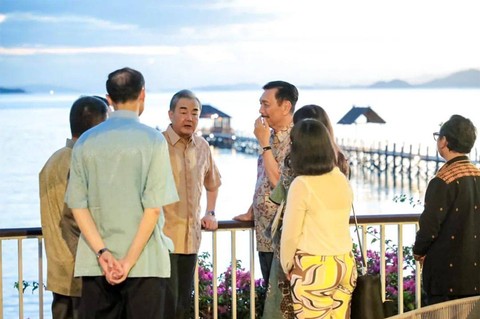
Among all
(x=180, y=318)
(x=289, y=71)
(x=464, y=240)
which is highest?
(x=289, y=71)

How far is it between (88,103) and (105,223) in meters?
0.59

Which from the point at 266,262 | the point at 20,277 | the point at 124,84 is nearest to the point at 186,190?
the point at 266,262

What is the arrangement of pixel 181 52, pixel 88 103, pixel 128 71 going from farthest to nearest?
1. pixel 181 52
2. pixel 88 103
3. pixel 128 71

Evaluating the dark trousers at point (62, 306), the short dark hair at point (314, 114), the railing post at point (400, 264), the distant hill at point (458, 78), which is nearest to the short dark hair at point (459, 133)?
the short dark hair at point (314, 114)

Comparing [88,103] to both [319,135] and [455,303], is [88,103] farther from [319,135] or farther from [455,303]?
[455,303]

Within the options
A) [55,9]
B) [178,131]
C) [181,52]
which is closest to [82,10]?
[55,9]

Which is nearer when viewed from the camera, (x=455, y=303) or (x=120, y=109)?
(x=455, y=303)

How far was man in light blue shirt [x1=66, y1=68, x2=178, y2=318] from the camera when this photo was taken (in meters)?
4.20

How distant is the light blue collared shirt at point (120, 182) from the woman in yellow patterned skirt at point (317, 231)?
1.66 ft

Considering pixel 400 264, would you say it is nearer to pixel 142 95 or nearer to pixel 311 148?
pixel 311 148

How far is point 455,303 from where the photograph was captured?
11.4ft

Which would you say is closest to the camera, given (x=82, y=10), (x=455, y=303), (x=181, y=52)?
(x=455, y=303)

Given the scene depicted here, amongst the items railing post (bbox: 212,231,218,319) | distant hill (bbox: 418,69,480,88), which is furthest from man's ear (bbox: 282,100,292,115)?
distant hill (bbox: 418,69,480,88)

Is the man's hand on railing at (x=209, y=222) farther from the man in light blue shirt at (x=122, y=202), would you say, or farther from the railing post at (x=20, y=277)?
the man in light blue shirt at (x=122, y=202)
